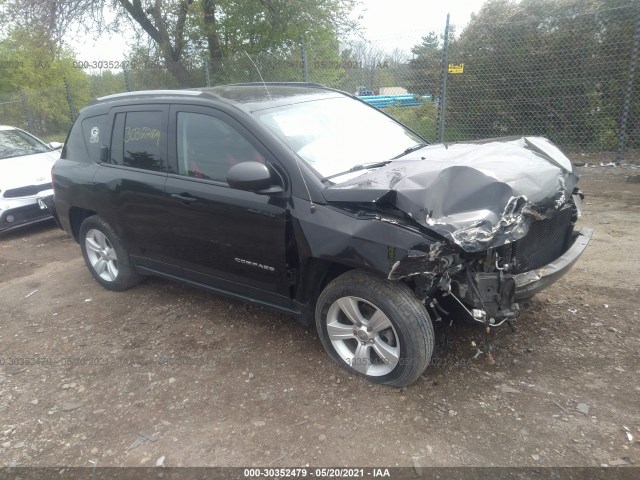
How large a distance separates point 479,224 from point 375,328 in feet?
2.92

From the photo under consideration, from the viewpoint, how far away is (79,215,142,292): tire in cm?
445

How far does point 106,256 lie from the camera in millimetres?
4656

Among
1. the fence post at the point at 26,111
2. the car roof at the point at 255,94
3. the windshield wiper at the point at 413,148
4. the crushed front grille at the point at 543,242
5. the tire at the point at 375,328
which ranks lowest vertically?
the tire at the point at 375,328

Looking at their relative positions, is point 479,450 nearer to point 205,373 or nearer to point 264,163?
point 205,373

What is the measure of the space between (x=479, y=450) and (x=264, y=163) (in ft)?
6.98

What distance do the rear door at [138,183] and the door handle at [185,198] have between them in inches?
6.2

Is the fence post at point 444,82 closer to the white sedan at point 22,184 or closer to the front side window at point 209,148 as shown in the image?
the front side window at point 209,148

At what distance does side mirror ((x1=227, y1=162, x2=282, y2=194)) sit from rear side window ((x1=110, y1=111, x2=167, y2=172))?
3.39ft

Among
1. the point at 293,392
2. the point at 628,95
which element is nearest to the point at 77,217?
the point at 293,392

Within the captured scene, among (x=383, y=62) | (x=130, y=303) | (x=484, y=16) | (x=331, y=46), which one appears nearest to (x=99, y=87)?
(x=331, y=46)

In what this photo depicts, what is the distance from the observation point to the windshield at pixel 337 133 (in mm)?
3258

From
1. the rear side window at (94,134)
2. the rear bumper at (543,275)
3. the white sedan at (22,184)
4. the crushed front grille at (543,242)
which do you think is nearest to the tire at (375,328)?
the rear bumper at (543,275)

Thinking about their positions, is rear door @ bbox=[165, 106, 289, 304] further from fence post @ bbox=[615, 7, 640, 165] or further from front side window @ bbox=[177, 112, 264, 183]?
fence post @ bbox=[615, 7, 640, 165]

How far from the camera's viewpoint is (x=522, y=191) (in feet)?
9.14
